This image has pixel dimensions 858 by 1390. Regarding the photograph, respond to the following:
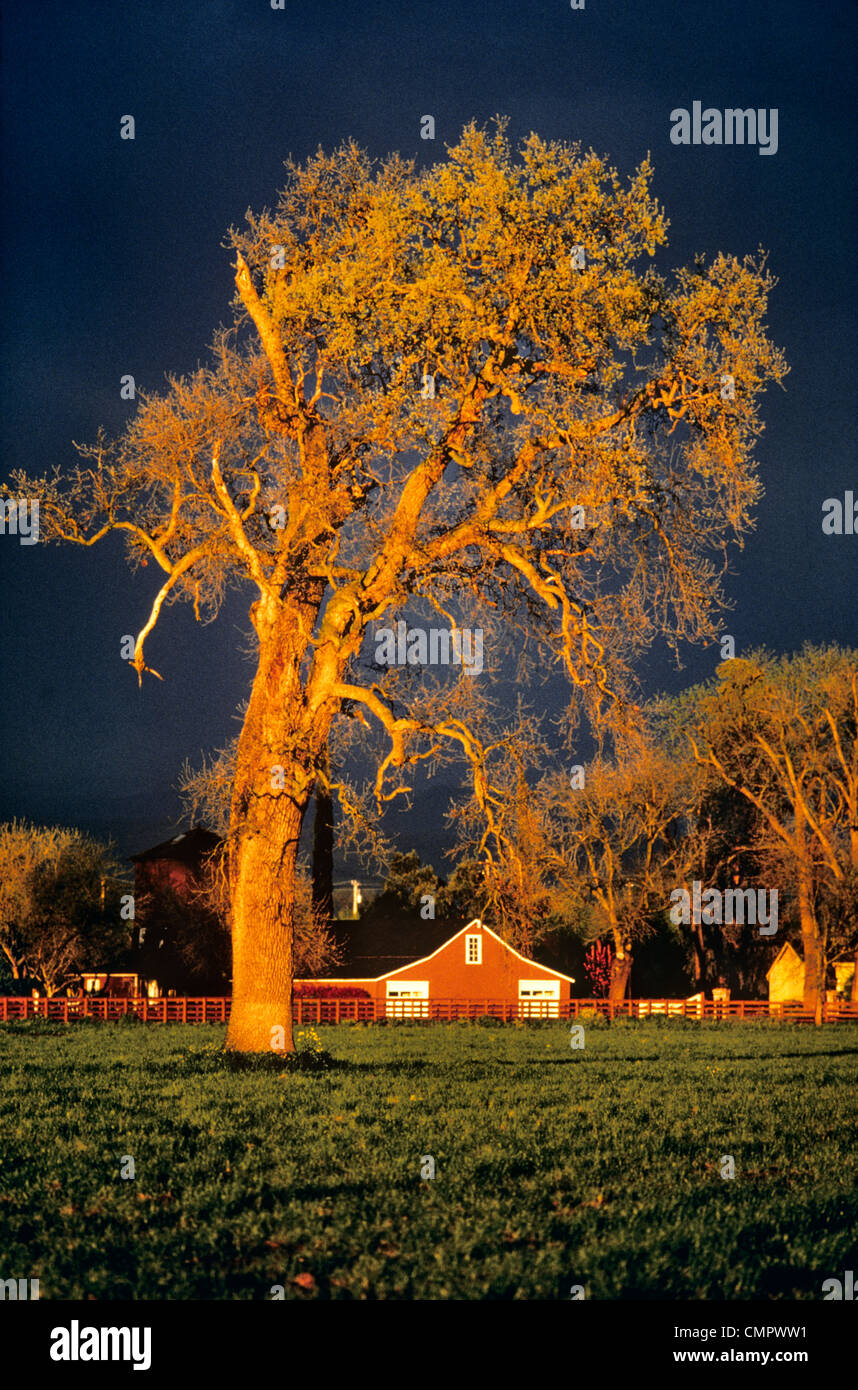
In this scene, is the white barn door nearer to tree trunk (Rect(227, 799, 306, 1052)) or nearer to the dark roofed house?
the dark roofed house

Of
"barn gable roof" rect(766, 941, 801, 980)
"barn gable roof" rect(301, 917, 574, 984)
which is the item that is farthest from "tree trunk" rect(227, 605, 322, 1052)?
"barn gable roof" rect(766, 941, 801, 980)

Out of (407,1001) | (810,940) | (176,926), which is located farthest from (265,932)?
(176,926)

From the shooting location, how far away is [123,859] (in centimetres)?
6969

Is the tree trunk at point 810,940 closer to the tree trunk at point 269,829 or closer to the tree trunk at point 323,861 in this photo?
the tree trunk at point 323,861

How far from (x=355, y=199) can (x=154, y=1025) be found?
29008mm

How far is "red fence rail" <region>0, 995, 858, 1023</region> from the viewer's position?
48.0 meters

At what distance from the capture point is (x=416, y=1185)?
10195 millimetres

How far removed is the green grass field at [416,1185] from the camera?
7535 millimetres

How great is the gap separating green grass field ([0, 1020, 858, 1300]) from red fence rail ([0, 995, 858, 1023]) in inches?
1082

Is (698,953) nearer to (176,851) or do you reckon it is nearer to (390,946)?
(390,946)

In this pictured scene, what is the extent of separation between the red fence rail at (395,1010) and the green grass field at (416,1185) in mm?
27471

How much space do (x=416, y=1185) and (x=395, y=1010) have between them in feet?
146
